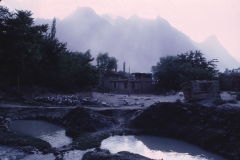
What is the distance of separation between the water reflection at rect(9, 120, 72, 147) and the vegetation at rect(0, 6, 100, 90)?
7423mm

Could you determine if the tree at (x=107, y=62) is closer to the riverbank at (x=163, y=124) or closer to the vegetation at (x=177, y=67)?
the vegetation at (x=177, y=67)

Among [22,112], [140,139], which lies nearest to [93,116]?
[140,139]

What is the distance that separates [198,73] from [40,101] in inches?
800

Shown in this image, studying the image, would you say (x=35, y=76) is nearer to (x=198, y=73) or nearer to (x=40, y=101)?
(x=40, y=101)

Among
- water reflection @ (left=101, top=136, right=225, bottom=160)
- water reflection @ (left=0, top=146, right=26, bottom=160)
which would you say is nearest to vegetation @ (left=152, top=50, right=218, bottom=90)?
water reflection @ (left=101, top=136, right=225, bottom=160)

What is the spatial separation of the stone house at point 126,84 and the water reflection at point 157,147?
32387 millimetres

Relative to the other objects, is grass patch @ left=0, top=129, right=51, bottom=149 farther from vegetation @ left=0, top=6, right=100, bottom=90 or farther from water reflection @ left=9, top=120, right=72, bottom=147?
vegetation @ left=0, top=6, right=100, bottom=90

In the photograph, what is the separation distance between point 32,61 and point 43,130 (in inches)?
539

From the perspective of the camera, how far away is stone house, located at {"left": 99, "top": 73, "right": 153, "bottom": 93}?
1818 inches

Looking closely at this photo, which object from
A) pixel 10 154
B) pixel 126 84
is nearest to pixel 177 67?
pixel 126 84

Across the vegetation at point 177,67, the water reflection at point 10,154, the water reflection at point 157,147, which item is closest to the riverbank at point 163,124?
the water reflection at point 157,147

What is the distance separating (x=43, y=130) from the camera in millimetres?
14836

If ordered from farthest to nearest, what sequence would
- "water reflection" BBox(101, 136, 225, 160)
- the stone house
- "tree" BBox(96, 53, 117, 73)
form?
"tree" BBox(96, 53, 117, 73) → the stone house → "water reflection" BBox(101, 136, 225, 160)

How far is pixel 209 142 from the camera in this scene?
1160cm
